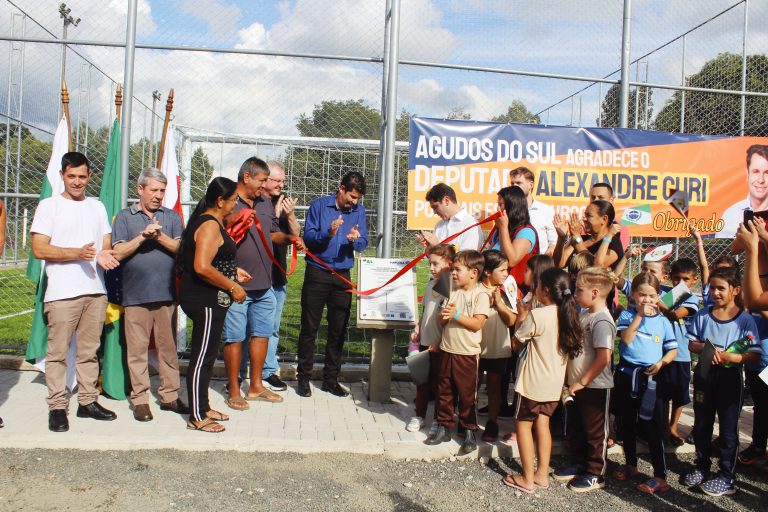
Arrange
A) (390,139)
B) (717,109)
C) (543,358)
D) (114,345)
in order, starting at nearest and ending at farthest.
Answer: (543,358) → (114,345) → (390,139) → (717,109)

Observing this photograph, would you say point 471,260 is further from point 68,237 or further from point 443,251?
point 68,237

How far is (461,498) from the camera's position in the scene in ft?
13.5

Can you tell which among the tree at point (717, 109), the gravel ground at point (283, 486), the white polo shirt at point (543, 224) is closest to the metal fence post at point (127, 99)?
the gravel ground at point (283, 486)

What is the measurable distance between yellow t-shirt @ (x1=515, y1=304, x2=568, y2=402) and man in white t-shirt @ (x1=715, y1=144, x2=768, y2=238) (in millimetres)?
3571

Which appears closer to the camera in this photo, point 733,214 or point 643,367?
point 643,367

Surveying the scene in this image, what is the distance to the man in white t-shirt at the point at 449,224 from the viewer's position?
219 inches

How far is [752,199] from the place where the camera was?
6.93 metres

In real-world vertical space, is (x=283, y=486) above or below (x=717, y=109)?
below

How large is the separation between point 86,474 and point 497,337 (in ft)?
9.80

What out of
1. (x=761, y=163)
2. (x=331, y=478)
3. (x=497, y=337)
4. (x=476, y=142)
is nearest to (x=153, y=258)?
(x=331, y=478)

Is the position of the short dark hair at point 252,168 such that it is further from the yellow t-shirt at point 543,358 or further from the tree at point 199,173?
the yellow t-shirt at point 543,358

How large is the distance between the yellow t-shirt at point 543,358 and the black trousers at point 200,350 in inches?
89.4

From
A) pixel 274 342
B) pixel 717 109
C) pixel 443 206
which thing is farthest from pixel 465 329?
pixel 717 109

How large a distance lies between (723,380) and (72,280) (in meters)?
4.75
